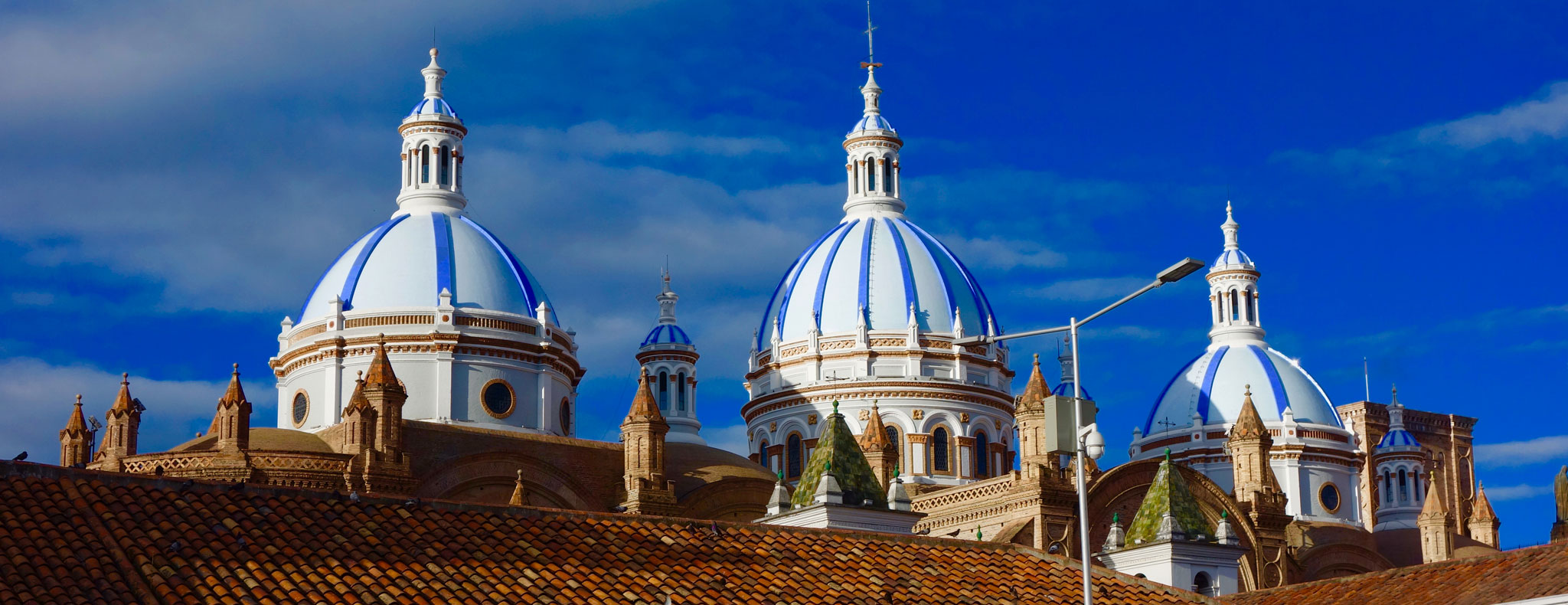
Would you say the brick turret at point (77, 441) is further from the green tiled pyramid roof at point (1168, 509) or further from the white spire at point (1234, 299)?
the white spire at point (1234, 299)

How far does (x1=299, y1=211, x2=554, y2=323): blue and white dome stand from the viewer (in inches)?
2212

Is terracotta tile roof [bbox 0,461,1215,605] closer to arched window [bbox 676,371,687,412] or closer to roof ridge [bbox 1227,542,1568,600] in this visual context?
roof ridge [bbox 1227,542,1568,600]

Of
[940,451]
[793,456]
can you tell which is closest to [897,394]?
[940,451]

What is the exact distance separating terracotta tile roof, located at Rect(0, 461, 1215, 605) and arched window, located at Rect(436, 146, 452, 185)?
1326 inches

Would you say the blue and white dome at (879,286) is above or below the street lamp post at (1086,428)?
above

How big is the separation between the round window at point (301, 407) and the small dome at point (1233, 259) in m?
37.6

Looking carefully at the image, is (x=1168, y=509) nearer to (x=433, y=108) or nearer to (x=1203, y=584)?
(x=1203, y=584)

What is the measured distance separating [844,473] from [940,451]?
2606 centimetres

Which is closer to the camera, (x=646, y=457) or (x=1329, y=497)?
(x=646, y=457)

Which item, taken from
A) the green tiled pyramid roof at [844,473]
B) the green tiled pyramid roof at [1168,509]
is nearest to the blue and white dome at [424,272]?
the green tiled pyramid roof at [844,473]

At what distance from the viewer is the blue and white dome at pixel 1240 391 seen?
238 feet

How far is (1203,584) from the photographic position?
1430 inches

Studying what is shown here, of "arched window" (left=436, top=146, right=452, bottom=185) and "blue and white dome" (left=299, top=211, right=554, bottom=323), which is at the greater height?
"arched window" (left=436, top=146, right=452, bottom=185)

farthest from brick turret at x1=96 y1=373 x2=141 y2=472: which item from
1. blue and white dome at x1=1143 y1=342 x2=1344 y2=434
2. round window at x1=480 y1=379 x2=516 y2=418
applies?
blue and white dome at x1=1143 y1=342 x2=1344 y2=434
